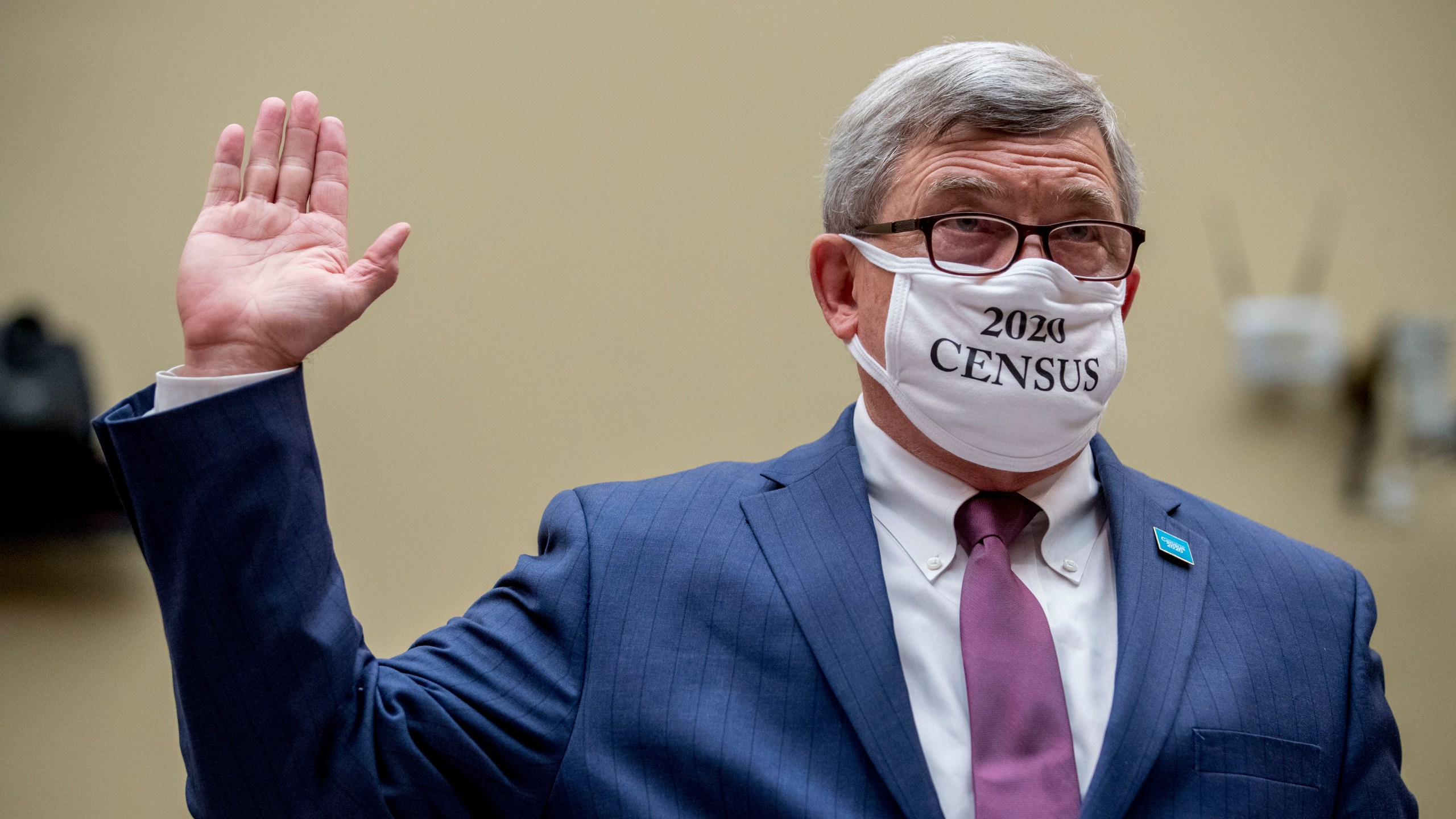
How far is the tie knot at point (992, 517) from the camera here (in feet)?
4.71

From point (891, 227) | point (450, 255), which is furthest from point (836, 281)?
point (450, 255)

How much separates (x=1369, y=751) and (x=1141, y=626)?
323 millimetres

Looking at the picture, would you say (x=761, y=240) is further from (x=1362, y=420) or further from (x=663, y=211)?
(x=1362, y=420)

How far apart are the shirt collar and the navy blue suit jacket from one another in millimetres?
45

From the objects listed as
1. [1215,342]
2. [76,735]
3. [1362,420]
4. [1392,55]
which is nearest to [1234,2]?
[1392,55]

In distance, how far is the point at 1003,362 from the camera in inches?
56.1

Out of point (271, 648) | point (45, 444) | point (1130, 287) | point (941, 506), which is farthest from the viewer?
point (45, 444)

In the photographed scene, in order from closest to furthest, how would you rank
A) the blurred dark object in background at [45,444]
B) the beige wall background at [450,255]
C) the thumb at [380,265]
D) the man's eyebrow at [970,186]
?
the thumb at [380,265], the man's eyebrow at [970,186], the blurred dark object in background at [45,444], the beige wall background at [450,255]

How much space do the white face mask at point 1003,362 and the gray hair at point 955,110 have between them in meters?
0.18

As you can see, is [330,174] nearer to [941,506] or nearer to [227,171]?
[227,171]

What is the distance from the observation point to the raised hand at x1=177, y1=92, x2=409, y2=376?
1146mm

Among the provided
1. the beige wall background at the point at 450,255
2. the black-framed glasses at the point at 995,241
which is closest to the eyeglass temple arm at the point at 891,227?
the black-framed glasses at the point at 995,241

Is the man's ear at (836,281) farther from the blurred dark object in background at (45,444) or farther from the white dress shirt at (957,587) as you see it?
the blurred dark object in background at (45,444)

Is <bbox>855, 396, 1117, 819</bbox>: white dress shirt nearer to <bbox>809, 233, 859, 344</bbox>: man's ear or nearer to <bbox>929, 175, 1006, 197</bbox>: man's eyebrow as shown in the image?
<bbox>809, 233, 859, 344</bbox>: man's ear
